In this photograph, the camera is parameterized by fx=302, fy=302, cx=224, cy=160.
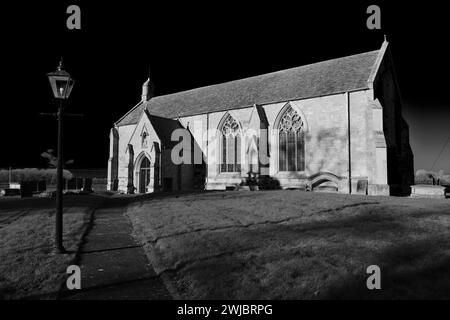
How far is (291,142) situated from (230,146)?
6.14 metres

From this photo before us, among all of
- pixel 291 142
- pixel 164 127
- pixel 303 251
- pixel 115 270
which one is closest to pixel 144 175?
pixel 164 127

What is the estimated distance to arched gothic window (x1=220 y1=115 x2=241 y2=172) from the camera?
28.3m

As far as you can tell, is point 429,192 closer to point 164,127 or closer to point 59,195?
point 59,195

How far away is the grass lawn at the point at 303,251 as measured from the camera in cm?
482

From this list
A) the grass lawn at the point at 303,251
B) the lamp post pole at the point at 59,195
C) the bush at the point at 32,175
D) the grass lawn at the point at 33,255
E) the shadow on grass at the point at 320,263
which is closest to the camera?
the shadow on grass at the point at 320,263

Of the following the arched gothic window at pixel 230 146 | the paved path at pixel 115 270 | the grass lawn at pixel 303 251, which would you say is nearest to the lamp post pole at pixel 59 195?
the paved path at pixel 115 270

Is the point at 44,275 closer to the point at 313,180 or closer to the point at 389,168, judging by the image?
the point at 313,180

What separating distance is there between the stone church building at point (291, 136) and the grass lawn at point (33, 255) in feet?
51.0

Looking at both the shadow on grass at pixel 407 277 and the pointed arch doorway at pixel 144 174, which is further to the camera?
the pointed arch doorway at pixel 144 174

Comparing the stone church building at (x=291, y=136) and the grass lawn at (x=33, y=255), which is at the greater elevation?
the stone church building at (x=291, y=136)

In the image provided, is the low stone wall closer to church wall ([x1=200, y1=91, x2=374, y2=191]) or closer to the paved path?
church wall ([x1=200, y1=91, x2=374, y2=191])

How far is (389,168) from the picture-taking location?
22.4 metres

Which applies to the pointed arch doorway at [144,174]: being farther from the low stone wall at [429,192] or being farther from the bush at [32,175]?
the low stone wall at [429,192]

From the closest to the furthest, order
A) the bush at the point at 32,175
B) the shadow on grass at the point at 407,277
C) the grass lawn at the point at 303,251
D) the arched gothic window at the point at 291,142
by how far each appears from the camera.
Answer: the shadow on grass at the point at 407,277, the grass lawn at the point at 303,251, the arched gothic window at the point at 291,142, the bush at the point at 32,175
